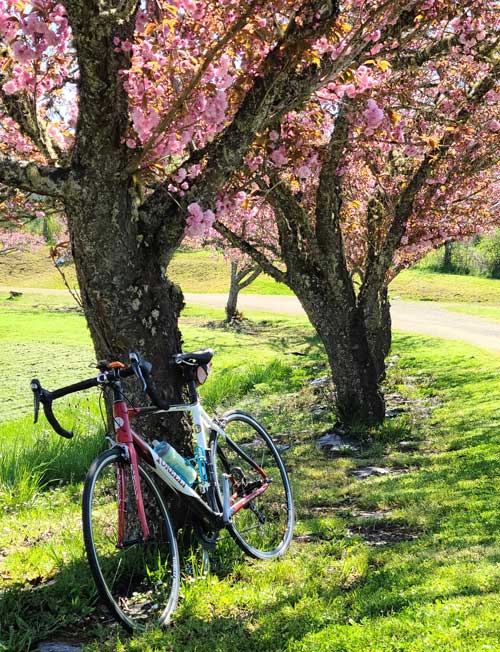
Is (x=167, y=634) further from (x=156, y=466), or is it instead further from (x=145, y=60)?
(x=145, y=60)

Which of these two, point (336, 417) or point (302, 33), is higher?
point (302, 33)

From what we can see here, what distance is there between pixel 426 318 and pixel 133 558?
2598cm

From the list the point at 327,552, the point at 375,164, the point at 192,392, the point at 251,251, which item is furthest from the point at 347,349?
the point at 192,392

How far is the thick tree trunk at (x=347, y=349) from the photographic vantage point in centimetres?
909

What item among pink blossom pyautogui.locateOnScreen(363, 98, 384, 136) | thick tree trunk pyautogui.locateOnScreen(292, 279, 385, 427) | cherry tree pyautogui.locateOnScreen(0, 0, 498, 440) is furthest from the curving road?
cherry tree pyautogui.locateOnScreen(0, 0, 498, 440)

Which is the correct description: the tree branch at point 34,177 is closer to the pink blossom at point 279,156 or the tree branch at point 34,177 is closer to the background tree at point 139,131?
the background tree at point 139,131

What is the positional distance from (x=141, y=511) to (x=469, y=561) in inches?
88.1

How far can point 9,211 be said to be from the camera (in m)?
6.60

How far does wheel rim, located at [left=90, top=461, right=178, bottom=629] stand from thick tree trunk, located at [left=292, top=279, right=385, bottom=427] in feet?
17.1

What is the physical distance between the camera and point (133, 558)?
4.07m

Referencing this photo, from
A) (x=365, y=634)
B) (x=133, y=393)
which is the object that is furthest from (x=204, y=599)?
(x=133, y=393)

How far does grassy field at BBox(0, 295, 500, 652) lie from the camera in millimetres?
3439

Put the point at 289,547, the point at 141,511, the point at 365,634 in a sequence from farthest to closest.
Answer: the point at 289,547, the point at 141,511, the point at 365,634

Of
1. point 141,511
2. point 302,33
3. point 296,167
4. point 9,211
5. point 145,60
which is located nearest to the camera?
point 141,511
